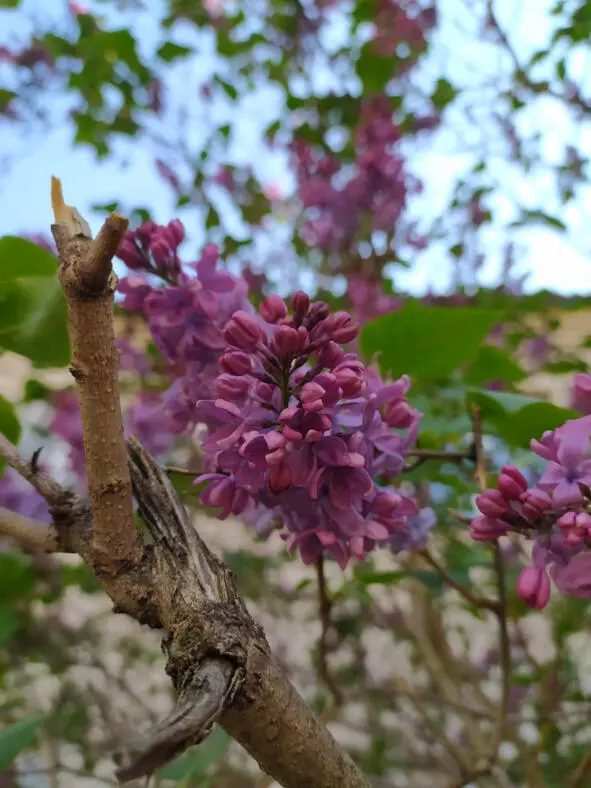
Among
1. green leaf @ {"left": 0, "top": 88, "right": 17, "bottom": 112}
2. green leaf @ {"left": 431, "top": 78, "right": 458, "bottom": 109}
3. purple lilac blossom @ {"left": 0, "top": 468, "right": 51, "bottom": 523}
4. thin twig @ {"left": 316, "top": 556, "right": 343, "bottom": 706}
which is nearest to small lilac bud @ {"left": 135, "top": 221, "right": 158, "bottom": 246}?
thin twig @ {"left": 316, "top": 556, "right": 343, "bottom": 706}

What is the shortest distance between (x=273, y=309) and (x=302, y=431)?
6 cm

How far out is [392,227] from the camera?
3.63 ft

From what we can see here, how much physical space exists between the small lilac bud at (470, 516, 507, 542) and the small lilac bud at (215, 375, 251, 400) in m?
0.13

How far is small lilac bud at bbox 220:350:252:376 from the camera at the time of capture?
31cm

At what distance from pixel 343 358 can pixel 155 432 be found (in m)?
0.74

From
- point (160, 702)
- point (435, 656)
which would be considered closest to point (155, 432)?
point (435, 656)

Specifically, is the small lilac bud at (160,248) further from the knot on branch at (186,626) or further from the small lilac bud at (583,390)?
the small lilac bud at (583,390)

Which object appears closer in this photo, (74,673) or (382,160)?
(382,160)

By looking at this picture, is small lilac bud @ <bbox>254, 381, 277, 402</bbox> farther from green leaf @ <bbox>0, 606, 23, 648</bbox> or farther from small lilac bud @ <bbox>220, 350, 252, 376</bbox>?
green leaf @ <bbox>0, 606, 23, 648</bbox>

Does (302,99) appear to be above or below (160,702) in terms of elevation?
above

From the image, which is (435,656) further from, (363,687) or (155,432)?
(155,432)

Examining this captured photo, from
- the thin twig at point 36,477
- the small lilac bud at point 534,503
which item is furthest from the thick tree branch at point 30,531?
the small lilac bud at point 534,503

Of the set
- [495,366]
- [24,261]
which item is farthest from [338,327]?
[495,366]

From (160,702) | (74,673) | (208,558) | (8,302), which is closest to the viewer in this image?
(208,558)
